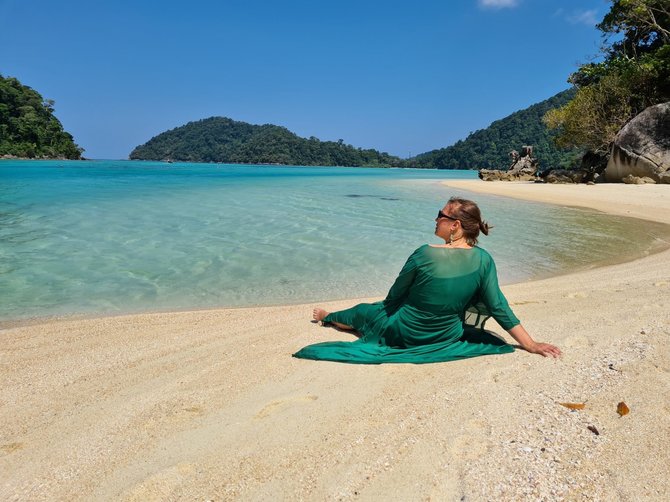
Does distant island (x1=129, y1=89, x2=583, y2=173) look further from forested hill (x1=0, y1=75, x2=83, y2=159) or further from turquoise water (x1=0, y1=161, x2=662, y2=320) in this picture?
turquoise water (x1=0, y1=161, x2=662, y2=320)

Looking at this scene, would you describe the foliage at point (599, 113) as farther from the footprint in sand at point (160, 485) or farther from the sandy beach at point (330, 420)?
the footprint in sand at point (160, 485)

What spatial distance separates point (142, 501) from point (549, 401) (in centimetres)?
222

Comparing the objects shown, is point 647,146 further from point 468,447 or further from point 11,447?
point 11,447

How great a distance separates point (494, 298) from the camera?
3.18m

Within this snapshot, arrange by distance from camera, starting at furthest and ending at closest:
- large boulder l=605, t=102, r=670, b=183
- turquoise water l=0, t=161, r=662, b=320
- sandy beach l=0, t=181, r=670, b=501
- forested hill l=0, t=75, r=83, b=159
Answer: forested hill l=0, t=75, r=83, b=159, large boulder l=605, t=102, r=670, b=183, turquoise water l=0, t=161, r=662, b=320, sandy beach l=0, t=181, r=670, b=501

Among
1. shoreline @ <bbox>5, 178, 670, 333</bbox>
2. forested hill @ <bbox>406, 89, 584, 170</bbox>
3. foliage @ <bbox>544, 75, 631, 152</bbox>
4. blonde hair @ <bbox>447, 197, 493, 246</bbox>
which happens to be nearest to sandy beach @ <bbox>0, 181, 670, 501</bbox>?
blonde hair @ <bbox>447, 197, 493, 246</bbox>

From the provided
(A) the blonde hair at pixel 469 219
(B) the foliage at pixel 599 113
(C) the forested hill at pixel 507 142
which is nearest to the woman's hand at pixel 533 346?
(A) the blonde hair at pixel 469 219

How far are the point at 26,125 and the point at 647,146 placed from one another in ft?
376

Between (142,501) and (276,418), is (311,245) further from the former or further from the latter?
(142,501)

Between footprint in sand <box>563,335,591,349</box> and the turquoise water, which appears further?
the turquoise water

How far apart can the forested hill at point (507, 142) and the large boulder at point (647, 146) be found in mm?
79971

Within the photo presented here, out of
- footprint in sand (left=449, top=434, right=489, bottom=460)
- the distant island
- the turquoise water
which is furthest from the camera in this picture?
the distant island

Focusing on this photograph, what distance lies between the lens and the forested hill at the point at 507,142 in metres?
107

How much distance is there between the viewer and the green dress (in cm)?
312
